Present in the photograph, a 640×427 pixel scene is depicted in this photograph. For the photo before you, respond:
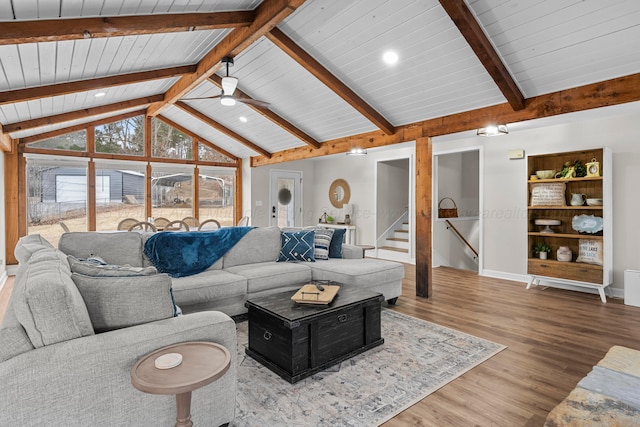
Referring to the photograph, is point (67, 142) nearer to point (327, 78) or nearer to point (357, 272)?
point (327, 78)

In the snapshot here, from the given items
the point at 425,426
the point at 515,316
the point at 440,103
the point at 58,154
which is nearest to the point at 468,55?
the point at 440,103

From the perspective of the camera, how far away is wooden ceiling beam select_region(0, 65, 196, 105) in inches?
149

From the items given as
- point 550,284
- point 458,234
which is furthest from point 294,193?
point 550,284

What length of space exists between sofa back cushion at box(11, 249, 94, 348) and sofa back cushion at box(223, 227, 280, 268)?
248 centimetres

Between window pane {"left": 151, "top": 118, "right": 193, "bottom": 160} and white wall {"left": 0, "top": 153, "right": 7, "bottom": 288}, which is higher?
window pane {"left": 151, "top": 118, "right": 193, "bottom": 160}

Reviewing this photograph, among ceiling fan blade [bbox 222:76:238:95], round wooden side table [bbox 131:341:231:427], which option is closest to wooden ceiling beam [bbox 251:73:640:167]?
ceiling fan blade [bbox 222:76:238:95]

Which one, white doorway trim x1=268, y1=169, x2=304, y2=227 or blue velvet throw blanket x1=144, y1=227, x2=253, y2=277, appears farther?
white doorway trim x1=268, y1=169, x2=304, y2=227

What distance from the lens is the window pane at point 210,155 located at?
8.33 m

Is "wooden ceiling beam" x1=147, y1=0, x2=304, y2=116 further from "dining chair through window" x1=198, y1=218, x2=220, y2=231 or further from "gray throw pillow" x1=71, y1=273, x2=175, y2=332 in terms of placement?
"gray throw pillow" x1=71, y1=273, x2=175, y2=332

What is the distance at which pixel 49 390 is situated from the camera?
139 cm

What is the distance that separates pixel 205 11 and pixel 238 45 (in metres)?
0.58

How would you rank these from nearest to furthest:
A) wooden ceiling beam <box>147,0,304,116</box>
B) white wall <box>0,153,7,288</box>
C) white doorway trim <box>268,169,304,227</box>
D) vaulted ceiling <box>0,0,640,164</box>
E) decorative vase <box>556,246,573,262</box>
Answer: vaulted ceiling <box>0,0,640,164</box> < wooden ceiling beam <box>147,0,304,116</box> < decorative vase <box>556,246,573,262</box> < white wall <box>0,153,7,288</box> < white doorway trim <box>268,169,304,227</box>

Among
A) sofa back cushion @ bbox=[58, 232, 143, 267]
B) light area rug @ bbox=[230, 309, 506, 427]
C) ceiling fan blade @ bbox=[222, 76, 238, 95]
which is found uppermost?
ceiling fan blade @ bbox=[222, 76, 238, 95]

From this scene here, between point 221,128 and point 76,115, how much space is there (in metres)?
2.45
